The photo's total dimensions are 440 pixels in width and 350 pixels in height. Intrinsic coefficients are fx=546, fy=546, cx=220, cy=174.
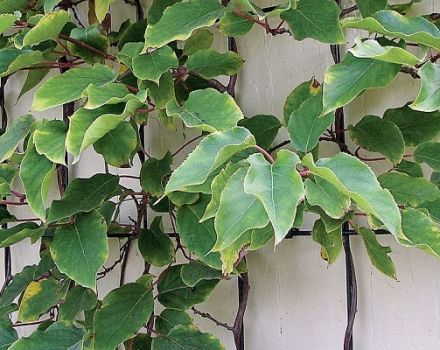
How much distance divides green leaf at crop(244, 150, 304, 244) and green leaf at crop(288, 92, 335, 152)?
125mm

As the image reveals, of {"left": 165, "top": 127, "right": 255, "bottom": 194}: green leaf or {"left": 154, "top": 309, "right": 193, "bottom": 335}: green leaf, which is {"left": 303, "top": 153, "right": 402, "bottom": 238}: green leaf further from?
{"left": 154, "top": 309, "right": 193, "bottom": 335}: green leaf

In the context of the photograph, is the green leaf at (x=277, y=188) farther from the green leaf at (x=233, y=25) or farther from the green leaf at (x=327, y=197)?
the green leaf at (x=233, y=25)

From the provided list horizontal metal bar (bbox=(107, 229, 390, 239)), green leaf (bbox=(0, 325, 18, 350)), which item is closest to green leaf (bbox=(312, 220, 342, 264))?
horizontal metal bar (bbox=(107, 229, 390, 239))

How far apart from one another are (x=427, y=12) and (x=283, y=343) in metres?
0.52

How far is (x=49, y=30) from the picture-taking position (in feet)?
2.12

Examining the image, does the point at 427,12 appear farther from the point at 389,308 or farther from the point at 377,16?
the point at 389,308

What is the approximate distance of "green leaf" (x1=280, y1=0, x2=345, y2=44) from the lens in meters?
0.60

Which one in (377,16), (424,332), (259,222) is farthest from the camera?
(424,332)

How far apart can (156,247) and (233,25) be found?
0.32 meters

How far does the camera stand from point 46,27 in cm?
64

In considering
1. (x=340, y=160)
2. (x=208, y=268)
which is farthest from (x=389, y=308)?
(x=340, y=160)

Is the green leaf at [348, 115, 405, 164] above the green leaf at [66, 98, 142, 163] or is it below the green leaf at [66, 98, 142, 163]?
below

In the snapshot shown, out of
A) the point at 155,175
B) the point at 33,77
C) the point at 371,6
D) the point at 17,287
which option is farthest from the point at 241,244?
the point at 33,77

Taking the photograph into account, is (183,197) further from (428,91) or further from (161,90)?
(428,91)
